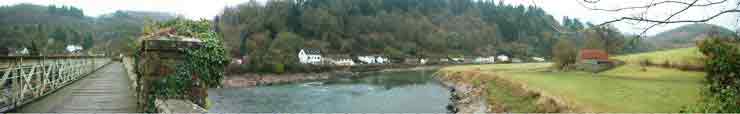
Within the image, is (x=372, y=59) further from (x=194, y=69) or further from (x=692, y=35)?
(x=194, y=69)

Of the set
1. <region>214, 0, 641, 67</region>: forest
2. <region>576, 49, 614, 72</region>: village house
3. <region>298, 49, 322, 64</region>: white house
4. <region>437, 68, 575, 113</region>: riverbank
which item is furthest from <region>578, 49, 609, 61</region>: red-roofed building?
<region>298, 49, 322, 64</region>: white house

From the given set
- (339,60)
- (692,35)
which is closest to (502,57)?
(339,60)

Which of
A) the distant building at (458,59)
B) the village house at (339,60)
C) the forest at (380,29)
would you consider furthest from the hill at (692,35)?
the village house at (339,60)

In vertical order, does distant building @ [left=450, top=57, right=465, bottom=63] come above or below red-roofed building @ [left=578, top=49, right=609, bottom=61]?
below

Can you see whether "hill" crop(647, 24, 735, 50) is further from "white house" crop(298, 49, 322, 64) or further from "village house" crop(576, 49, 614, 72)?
"white house" crop(298, 49, 322, 64)

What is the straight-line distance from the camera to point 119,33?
9106 cm

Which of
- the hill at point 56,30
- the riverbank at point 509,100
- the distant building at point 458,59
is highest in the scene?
the hill at point 56,30

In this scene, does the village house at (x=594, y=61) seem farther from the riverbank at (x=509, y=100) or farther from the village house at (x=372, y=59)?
the village house at (x=372, y=59)

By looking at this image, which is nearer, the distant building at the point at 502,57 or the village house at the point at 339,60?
the village house at the point at 339,60

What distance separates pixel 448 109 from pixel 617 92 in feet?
33.8

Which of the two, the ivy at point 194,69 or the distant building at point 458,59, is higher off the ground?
the ivy at point 194,69

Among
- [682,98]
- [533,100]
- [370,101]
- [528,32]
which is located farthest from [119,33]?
[528,32]

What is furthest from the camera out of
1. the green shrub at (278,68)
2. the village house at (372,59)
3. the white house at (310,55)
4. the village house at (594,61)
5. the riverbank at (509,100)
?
the village house at (372,59)

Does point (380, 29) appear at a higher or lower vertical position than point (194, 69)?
higher
